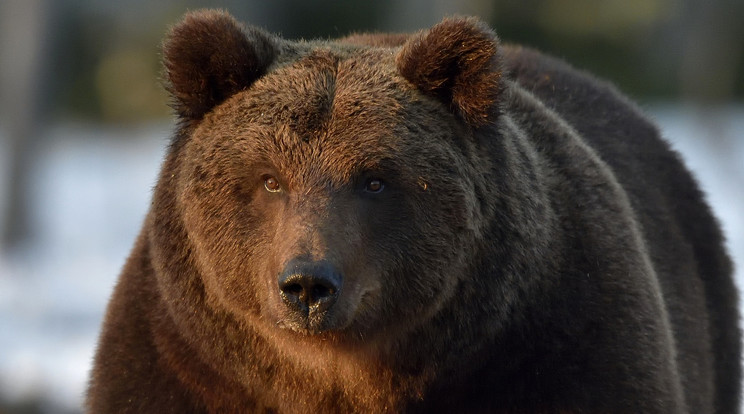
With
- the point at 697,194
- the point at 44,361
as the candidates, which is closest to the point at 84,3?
the point at 44,361

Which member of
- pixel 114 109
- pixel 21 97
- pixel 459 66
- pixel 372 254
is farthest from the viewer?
pixel 114 109

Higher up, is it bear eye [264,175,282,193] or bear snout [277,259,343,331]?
bear eye [264,175,282,193]

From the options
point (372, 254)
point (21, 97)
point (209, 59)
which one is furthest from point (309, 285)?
point (21, 97)

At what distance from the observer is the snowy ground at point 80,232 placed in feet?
33.7

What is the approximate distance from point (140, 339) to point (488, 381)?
1.58 m

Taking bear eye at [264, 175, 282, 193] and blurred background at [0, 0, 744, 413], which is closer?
bear eye at [264, 175, 282, 193]

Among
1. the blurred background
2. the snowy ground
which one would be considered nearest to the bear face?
the snowy ground

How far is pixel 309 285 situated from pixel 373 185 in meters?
0.63

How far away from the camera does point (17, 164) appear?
1731 cm

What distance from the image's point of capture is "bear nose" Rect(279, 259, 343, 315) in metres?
4.27

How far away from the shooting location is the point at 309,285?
14.1 feet

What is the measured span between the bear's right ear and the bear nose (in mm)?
1025

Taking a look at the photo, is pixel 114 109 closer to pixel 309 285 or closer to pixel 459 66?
pixel 459 66

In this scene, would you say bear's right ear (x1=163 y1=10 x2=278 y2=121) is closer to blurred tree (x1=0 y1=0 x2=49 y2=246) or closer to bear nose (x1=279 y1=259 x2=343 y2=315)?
bear nose (x1=279 y1=259 x2=343 y2=315)
